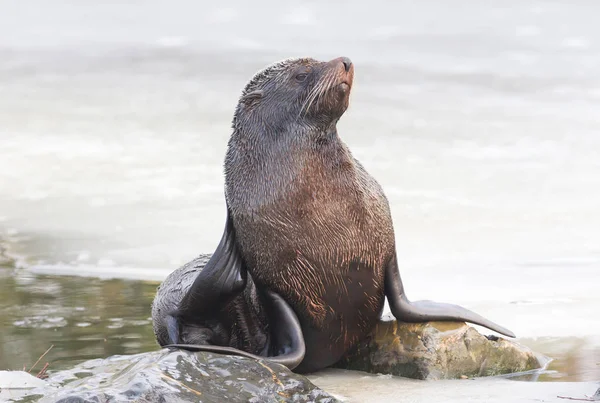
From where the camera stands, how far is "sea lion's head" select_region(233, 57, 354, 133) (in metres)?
7.74

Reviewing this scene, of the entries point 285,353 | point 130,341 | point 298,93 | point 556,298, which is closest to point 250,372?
point 285,353

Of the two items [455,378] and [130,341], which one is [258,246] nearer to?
[455,378]

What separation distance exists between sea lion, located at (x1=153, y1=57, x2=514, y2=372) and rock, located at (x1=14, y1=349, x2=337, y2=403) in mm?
850

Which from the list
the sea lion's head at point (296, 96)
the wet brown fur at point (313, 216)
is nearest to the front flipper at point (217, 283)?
the wet brown fur at point (313, 216)

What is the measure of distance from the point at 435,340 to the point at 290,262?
1104 millimetres

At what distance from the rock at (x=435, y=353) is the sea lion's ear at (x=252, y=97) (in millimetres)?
1741

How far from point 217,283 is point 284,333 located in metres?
0.64

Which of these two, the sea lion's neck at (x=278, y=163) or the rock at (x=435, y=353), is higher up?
the sea lion's neck at (x=278, y=163)

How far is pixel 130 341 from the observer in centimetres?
960

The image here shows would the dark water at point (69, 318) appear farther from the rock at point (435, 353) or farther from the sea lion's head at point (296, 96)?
the sea lion's head at point (296, 96)

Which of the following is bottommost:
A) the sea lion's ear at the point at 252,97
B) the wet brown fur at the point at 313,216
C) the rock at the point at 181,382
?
the rock at the point at 181,382

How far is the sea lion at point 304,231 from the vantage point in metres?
7.62

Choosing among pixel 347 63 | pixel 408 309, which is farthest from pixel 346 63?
pixel 408 309

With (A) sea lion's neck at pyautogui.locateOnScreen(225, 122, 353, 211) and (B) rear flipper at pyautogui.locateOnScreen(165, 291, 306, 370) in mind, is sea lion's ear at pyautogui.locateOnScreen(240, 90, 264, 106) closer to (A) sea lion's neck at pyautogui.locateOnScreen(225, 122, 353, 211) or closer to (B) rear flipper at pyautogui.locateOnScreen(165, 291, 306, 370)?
(A) sea lion's neck at pyautogui.locateOnScreen(225, 122, 353, 211)
